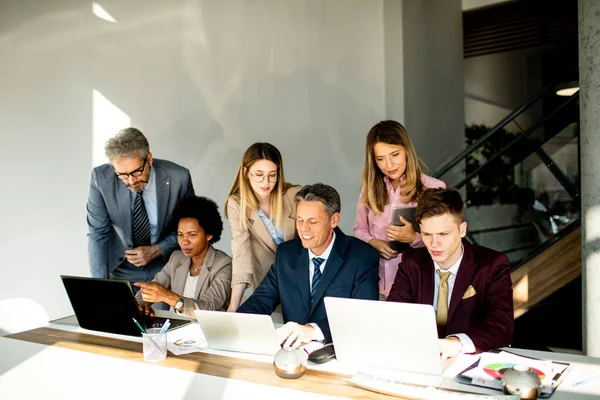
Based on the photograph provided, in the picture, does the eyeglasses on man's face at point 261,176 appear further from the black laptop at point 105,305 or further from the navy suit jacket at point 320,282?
the black laptop at point 105,305

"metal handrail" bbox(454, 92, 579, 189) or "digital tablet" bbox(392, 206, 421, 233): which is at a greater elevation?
"metal handrail" bbox(454, 92, 579, 189)

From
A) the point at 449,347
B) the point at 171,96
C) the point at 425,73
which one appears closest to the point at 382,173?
the point at 449,347

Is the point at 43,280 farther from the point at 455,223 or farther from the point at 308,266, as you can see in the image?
the point at 455,223

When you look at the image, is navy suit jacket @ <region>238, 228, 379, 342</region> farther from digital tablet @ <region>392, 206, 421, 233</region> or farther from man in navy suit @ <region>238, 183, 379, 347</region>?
digital tablet @ <region>392, 206, 421, 233</region>

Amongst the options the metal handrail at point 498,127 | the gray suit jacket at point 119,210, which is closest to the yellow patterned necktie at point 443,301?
the gray suit jacket at point 119,210

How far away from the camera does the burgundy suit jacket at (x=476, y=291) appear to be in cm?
236

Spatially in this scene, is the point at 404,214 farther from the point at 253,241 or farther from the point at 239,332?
the point at 239,332

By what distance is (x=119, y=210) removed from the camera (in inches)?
145

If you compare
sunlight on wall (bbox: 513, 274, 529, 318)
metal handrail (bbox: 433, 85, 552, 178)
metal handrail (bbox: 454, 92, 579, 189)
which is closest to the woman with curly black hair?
sunlight on wall (bbox: 513, 274, 529, 318)

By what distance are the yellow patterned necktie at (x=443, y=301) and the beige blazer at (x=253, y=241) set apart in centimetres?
108

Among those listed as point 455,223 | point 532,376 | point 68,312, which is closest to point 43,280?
point 68,312

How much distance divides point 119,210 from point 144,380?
1.84m

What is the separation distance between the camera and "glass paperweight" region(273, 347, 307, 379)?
1965mm

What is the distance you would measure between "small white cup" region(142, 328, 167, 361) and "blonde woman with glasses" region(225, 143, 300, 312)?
915 millimetres
